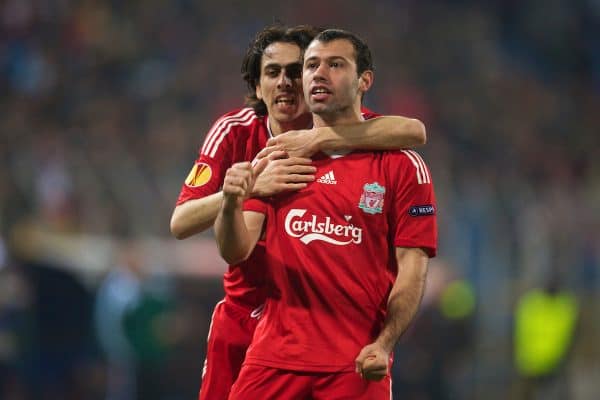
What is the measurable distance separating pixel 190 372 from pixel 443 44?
6458 mm

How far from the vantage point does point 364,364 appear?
4.23 metres

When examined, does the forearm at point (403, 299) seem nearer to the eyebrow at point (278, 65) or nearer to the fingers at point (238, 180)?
the fingers at point (238, 180)

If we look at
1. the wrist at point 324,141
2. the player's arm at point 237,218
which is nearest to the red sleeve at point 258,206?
the player's arm at point 237,218

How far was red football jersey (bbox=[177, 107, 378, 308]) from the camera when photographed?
A: 511cm

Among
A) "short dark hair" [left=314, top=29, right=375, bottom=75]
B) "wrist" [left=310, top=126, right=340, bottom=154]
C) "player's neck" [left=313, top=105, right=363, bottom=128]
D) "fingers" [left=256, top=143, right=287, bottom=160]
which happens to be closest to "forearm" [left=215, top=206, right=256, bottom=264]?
"fingers" [left=256, top=143, right=287, bottom=160]

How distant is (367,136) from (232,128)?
932 millimetres

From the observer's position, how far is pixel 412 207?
4.46 meters

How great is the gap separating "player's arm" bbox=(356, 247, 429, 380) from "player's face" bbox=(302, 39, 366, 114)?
0.63m

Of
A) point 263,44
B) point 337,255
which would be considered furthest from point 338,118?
point 263,44

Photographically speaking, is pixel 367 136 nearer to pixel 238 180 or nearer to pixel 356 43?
pixel 356 43

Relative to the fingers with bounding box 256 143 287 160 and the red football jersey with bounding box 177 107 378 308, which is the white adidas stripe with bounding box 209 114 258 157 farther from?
the fingers with bounding box 256 143 287 160

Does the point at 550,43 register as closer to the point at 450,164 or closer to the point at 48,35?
the point at 450,164

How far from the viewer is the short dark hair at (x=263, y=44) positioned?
17.2ft

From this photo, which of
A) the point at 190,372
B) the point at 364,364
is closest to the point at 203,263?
the point at 190,372
